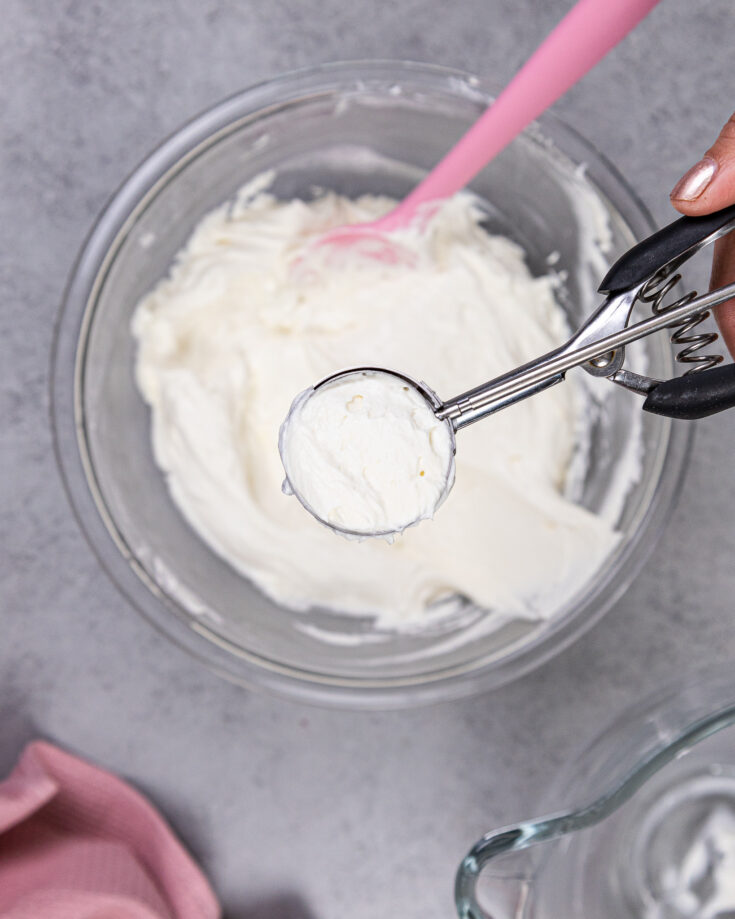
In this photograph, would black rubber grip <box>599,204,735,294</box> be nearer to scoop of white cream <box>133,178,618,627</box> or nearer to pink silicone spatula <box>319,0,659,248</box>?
pink silicone spatula <box>319,0,659,248</box>

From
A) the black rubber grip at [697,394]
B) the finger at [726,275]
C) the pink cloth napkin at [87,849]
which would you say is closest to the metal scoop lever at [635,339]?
the black rubber grip at [697,394]

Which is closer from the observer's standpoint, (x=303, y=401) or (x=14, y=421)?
(x=303, y=401)

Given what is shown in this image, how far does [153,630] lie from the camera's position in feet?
3.22

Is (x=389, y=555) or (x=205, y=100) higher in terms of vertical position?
(x=205, y=100)

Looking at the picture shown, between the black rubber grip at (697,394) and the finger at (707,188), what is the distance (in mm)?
125

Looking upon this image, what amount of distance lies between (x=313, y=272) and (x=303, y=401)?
0.31 metres

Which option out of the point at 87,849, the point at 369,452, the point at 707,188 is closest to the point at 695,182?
the point at 707,188

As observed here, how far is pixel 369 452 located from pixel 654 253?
0.26 metres

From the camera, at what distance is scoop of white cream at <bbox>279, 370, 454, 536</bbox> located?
640 millimetres

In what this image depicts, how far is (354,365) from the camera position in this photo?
91 centimetres

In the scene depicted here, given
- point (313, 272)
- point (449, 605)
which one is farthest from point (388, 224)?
point (449, 605)

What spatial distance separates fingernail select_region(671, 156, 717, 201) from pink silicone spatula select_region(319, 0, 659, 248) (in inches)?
4.7

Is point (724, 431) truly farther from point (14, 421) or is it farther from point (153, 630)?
point (14, 421)

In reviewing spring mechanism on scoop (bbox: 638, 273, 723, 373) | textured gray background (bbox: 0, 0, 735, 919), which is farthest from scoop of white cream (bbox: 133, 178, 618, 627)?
spring mechanism on scoop (bbox: 638, 273, 723, 373)
